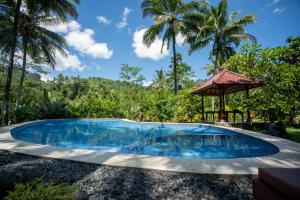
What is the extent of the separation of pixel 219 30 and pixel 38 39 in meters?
16.6

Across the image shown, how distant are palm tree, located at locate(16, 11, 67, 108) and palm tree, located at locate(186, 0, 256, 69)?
12.0 metres

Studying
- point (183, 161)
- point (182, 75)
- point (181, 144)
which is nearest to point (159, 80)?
point (182, 75)

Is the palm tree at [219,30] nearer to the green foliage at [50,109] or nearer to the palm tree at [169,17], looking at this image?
the palm tree at [169,17]

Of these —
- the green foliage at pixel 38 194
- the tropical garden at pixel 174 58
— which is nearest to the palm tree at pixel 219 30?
the tropical garden at pixel 174 58

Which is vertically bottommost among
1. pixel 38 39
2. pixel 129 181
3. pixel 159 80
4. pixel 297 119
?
pixel 129 181

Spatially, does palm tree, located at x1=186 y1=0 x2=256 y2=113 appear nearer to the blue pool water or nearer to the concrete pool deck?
the blue pool water

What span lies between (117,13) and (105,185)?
17.6 meters

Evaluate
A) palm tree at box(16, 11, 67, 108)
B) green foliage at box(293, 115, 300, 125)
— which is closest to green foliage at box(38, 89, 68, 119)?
palm tree at box(16, 11, 67, 108)

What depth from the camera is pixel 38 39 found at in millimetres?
16875

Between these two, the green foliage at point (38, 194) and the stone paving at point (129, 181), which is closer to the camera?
the green foliage at point (38, 194)

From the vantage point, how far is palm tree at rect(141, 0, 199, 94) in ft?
60.3

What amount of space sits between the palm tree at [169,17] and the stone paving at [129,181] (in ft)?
48.4

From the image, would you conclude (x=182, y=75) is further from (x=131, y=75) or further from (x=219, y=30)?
(x=219, y=30)

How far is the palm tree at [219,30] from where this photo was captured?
19859mm
